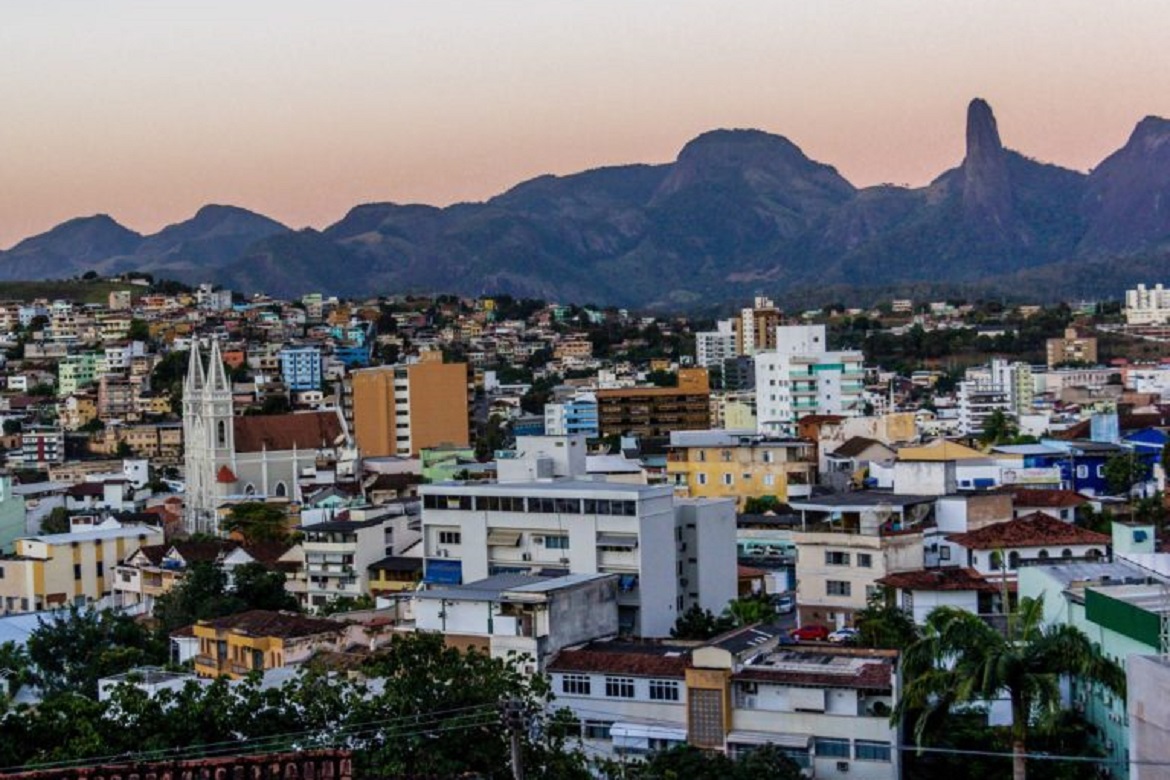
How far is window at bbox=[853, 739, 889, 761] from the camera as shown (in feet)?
64.4

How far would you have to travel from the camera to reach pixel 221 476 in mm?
58406

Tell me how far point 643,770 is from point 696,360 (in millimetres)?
90047

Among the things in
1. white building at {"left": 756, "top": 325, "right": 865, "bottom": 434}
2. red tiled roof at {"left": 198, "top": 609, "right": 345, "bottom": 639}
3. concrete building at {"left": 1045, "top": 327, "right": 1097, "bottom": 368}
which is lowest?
red tiled roof at {"left": 198, "top": 609, "right": 345, "bottom": 639}

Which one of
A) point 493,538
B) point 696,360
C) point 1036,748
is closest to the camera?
point 1036,748

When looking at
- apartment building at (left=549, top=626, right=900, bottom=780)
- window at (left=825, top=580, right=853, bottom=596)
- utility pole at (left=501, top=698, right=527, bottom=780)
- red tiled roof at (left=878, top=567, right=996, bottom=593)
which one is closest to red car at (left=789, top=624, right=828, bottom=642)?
red tiled roof at (left=878, top=567, right=996, bottom=593)

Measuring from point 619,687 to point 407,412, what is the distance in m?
46.4

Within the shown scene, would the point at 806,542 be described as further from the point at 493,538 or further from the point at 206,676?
the point at 206,676

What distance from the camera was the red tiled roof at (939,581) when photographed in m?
25.8

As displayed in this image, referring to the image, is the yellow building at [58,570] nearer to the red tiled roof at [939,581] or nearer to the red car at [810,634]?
the red car at [810,634]

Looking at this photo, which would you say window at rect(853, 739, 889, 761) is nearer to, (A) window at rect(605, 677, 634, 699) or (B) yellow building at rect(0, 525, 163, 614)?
(A) window at rect(605, 677, 634, 699)

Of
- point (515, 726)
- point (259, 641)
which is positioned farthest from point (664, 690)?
point (515, 726)

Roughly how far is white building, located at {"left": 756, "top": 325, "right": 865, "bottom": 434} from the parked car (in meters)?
33.2

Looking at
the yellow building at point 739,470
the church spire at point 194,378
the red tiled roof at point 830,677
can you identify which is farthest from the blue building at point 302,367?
the red tiled roof at point 830,677

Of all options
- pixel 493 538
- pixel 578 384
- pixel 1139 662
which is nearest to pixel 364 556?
pixel 493 538
